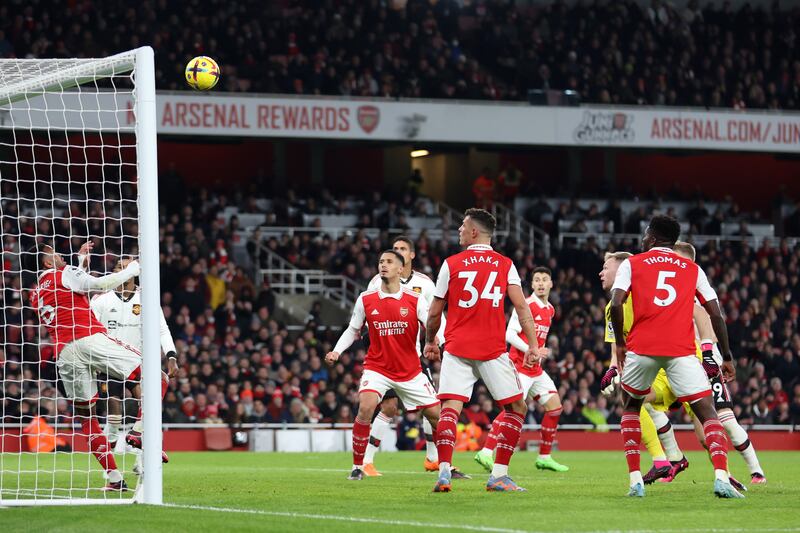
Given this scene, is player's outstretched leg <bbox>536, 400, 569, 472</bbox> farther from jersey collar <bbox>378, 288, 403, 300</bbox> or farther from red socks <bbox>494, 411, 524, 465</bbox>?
red socks <bbox>494, 411, 524, 465</bbox>

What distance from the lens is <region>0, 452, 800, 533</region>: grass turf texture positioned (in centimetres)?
823

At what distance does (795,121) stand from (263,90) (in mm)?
14086

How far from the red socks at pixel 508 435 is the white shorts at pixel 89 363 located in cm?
346

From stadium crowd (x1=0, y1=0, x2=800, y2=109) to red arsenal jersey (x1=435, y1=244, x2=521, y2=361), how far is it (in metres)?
20.4

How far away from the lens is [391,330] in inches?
519

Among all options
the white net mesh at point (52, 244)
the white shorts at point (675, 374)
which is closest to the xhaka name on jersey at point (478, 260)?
the white shorts at point (675, 374)

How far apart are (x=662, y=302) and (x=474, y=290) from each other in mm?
1630

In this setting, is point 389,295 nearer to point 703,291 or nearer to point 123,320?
point 123,320

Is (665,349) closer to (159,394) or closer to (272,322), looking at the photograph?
(159,394)

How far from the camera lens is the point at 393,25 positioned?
35.0 m


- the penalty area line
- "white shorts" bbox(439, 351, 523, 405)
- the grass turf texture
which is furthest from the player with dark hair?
the penalty area line

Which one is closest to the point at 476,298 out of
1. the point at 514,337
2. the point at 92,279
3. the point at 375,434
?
the point at 92,279

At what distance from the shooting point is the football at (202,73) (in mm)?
13164

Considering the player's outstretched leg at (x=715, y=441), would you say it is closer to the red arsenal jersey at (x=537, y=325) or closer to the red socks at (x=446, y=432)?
the red socks at (x=446, y=432)
